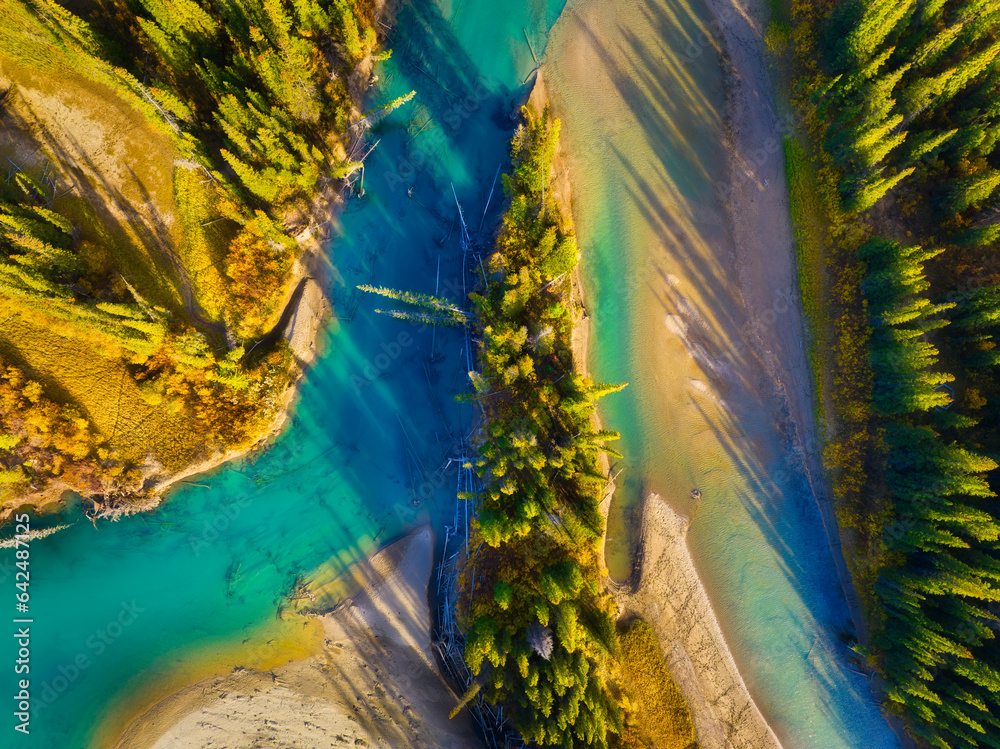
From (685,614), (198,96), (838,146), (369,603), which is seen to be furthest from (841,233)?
(198,96)

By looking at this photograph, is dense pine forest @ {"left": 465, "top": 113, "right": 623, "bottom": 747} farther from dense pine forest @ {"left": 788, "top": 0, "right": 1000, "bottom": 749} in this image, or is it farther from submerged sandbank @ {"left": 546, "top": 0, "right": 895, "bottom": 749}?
dense pine forest @ {"left": 788, "top": 0, "right": 1000, "bottom": 749}

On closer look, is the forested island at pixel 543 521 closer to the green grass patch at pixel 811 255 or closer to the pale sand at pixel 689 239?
the pale sand at pixel 689 239

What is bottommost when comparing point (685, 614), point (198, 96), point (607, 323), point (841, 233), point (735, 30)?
point (685, 614)

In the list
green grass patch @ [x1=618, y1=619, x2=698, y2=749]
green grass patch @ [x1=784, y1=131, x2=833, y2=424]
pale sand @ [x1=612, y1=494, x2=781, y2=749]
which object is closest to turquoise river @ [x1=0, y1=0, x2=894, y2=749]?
pale sand @ [x1=612, y1=494, x2=781, y2=749]

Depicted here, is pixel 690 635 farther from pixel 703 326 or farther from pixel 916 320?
pixel 916 320

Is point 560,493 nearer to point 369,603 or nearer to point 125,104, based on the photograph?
point 369,603
